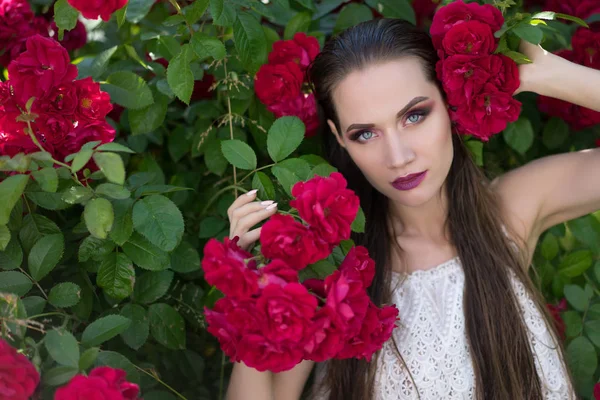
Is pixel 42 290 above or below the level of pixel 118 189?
below

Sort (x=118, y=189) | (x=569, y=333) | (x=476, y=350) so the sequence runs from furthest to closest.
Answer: (x=569, y=333)
(x=476, y=350)
(x=118, y=189)

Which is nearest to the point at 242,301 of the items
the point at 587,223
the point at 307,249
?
the point at 307,249

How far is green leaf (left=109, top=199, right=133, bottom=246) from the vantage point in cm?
176

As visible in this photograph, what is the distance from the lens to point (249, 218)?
1682 mm

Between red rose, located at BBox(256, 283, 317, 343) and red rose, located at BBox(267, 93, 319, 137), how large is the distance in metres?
0.91

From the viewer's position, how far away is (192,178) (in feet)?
7.88

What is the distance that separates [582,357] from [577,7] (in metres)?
1.11

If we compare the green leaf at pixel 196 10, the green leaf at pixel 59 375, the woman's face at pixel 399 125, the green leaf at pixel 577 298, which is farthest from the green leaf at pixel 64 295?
the green leaf at pixel 577 298

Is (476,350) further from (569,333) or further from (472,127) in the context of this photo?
(472,127)

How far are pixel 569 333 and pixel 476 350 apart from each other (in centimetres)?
35

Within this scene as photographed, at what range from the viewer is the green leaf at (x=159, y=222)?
1.72 metres

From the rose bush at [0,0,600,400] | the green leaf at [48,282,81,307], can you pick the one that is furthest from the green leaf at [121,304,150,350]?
the green leaf at [48,282,81,307]

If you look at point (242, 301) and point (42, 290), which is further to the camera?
point (42, 290)

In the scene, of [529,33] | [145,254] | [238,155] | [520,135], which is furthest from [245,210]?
[520,135]
